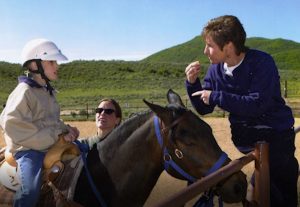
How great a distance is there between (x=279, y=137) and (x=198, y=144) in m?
0.73

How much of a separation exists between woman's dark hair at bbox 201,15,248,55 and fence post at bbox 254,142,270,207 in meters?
0.70

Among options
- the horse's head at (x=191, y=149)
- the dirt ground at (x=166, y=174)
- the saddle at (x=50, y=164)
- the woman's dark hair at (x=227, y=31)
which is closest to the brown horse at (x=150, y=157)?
the horse's head at (x=191, y=149)

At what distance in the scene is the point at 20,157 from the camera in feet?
9.76

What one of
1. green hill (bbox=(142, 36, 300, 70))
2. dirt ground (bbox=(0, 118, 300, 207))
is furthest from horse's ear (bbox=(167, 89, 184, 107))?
green hill (bbox=(142, 36, 300, 70))

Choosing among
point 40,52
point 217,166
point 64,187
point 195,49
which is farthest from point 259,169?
point 195,49

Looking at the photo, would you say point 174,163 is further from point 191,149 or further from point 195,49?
point 195,49

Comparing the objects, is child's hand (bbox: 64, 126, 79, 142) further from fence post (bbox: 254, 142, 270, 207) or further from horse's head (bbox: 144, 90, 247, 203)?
fence post (bbox: 254, 142, 270, 207)

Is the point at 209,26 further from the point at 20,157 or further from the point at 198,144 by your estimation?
the point at 20,157

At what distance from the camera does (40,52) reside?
3152 millimetres

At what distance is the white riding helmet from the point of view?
10.3 ft

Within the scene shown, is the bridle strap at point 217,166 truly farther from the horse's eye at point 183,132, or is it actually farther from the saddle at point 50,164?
the saddle at point 50,164

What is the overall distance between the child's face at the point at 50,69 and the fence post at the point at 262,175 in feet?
5.15

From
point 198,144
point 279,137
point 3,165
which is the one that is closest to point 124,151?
point 198,144

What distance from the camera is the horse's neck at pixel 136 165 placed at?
2859 mm
